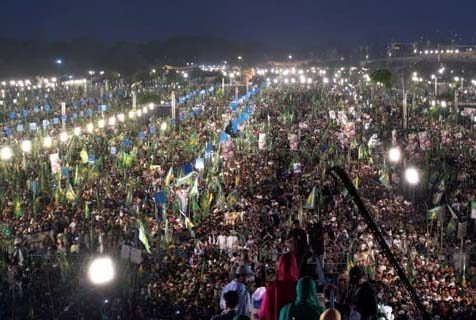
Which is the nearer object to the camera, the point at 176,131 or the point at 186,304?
the point at 186,304

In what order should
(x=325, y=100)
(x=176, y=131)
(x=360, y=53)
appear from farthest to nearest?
1. (x=360, y=53)
2. (x=325, y=100)
3. (x=176, y=131)

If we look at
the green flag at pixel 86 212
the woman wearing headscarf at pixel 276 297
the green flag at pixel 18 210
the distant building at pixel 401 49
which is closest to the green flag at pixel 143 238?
the green flag at pixel 86 212

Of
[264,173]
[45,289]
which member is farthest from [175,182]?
Answer: [45,289]

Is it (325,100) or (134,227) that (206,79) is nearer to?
(325,100)

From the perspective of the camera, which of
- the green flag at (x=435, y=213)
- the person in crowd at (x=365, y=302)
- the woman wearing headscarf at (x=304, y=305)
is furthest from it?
the green flag at (x=435, y=213)

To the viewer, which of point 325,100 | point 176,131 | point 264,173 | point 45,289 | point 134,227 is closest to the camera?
point 45,289

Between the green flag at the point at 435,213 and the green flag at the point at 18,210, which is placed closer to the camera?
the green flag at the point at 435,213

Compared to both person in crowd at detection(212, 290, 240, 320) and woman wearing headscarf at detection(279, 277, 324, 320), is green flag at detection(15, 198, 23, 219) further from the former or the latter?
woman wearing headscarf at detection(279, 277, 324, 320)

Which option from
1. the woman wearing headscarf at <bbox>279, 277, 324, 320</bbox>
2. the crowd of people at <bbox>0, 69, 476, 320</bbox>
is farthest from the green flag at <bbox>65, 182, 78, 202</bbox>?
the woman wearing headscarf at <bbox>279, 277, 324, 320</bbox>

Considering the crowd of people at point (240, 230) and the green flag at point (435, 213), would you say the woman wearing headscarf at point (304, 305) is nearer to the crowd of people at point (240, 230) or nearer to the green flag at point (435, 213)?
the crowd of people at point (240, 230)
